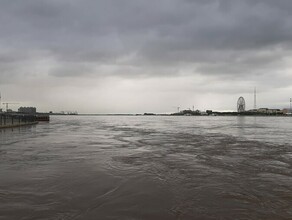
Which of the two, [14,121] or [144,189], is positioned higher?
[14,121]

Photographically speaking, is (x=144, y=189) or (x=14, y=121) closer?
(x=144, y=189)

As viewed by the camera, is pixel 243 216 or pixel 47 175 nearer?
pixel 243 216

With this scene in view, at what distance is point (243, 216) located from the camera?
6629mm

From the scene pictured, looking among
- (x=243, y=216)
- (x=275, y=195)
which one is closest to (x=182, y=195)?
(x=243, y=216)

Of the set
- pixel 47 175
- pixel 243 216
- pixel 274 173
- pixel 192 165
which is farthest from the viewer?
pixel 192 165

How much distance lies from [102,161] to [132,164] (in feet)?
5.46

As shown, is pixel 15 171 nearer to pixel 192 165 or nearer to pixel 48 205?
pixel 48 205

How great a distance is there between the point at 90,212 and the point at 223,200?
139 inches

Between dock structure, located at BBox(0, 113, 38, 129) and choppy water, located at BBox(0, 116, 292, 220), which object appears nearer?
choppy water, located at BBox(0, 116, 292, 220)

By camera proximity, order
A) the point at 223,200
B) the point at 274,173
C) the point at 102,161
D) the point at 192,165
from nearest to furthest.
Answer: the point at 223,200 → the point at 274,173 → the point at 192,165 → the point at 102,161

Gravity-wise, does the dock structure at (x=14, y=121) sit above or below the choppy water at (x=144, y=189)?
above

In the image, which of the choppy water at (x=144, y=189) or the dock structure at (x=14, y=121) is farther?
the dock structure at (x=14, y=121)

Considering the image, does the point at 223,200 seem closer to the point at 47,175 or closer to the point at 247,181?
the point at 247,181

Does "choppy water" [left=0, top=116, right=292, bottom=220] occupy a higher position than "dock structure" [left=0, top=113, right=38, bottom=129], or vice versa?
"dock structure" [left=0, top=113, right=38, bottom=129]
